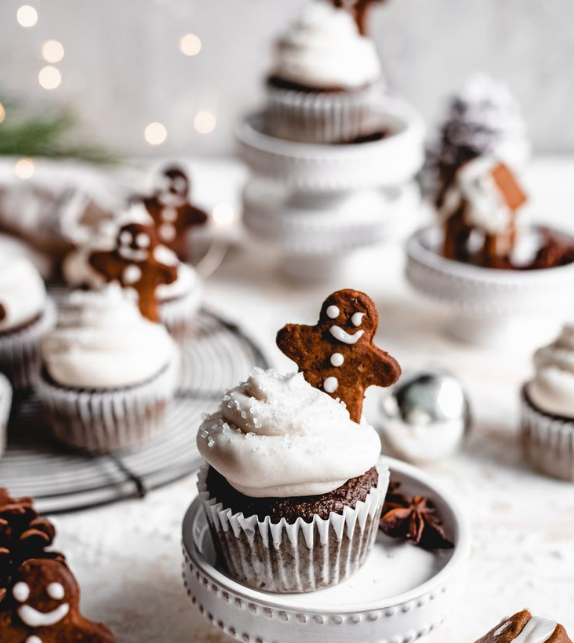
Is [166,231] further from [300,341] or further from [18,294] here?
[300,341]

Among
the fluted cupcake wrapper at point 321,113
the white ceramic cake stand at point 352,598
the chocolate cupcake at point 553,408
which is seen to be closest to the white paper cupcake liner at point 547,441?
the chocolate cupcake at point 553,408

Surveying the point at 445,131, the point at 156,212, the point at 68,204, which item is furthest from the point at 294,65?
the point at 445,131

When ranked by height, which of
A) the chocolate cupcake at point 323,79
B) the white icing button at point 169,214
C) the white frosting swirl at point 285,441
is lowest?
the white icing button at point 169,214

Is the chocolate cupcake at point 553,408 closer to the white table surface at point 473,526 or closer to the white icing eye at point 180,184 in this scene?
the white table surface at point 473,526

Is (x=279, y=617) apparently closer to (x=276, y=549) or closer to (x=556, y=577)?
(x=276, y=549)

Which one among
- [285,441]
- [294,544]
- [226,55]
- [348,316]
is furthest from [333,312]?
[226,55]

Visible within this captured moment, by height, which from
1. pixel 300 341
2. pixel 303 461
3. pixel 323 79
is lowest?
pixel 303 461

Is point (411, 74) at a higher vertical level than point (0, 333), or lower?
higher
